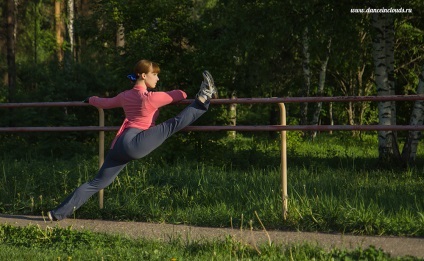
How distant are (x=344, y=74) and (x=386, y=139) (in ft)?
74.6

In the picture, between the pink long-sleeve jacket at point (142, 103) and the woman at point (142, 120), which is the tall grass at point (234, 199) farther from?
the pink long-sleeve jacket at point (142, 103)

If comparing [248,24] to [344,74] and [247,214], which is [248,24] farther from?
[344,74]

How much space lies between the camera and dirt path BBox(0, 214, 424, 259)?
6.85 meters

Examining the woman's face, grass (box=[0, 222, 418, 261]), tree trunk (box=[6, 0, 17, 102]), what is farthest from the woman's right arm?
tree trunk (box=[6, 0, 17, 102])

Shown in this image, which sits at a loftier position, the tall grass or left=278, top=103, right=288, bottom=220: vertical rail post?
left=278, top=103, right=288, bottom=220: vertical rail post

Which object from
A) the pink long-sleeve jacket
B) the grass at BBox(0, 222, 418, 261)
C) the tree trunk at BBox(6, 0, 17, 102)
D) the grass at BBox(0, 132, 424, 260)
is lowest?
the grass at BBox(0, 222, 418, 261)

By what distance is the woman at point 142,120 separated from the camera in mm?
8125

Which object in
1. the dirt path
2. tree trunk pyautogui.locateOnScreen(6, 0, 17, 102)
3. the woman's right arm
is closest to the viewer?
the dirt path

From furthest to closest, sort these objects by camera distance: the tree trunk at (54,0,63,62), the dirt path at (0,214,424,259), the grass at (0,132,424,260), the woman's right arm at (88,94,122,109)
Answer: the tree trunk at (54,0,63,62)
the woman's right arm at (88,94,122,109)
the grass at (0,132,424,260)
the dirt path at (0,214,424,259)

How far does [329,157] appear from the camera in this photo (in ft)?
66.3

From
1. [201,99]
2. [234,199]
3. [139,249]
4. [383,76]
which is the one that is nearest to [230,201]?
[234,199]

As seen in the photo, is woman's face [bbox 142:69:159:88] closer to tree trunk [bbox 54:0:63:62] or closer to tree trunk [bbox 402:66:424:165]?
tree trunk [bbox 402:66:424:165]

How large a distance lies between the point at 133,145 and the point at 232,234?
145 cm

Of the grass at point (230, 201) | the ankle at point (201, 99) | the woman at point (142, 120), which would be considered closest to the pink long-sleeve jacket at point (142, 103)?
the woman at point (142, 120)
